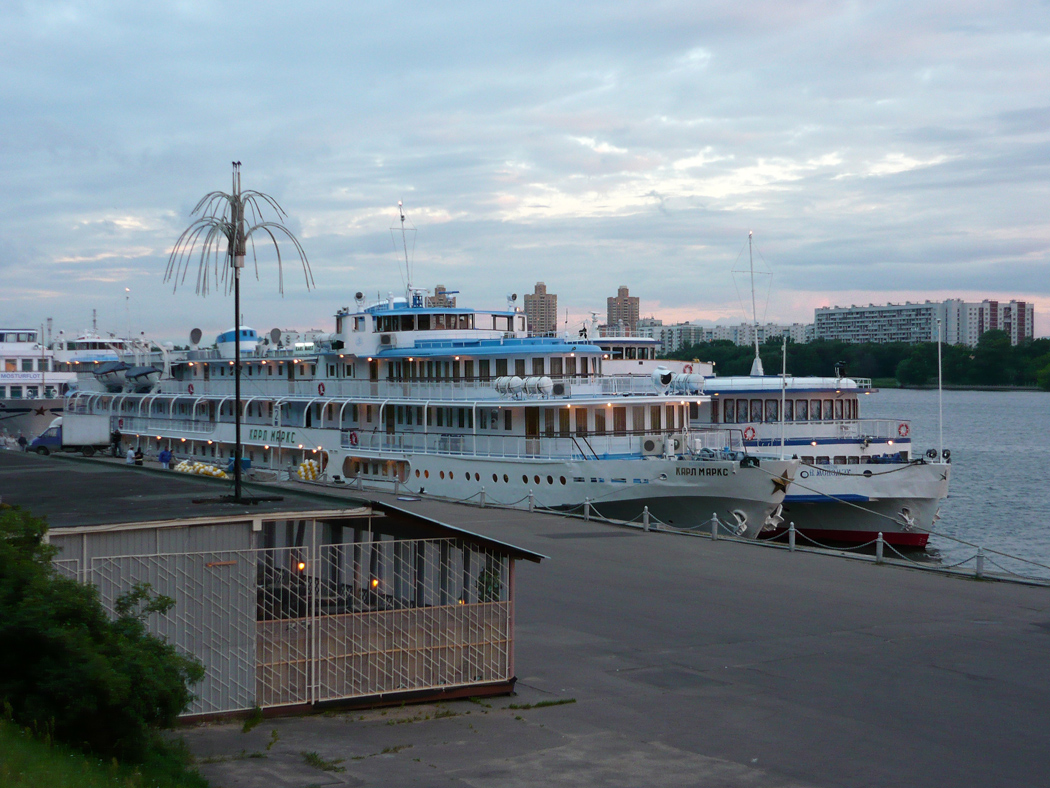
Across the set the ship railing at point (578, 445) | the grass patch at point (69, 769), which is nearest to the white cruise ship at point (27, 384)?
the ship railing at point (578, 445)

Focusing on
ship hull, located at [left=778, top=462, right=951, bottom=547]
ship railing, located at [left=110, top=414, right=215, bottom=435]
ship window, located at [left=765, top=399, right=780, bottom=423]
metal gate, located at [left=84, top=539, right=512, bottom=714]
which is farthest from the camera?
ship railing, located at [left=110, top=414, right=215, bottom=435]

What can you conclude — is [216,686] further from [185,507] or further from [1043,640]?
[1043,640]

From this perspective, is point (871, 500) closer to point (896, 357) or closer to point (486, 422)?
point (486, 422)

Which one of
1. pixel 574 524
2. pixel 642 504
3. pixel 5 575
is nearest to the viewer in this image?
pixel 5 575

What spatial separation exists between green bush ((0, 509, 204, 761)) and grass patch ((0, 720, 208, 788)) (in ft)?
0.60

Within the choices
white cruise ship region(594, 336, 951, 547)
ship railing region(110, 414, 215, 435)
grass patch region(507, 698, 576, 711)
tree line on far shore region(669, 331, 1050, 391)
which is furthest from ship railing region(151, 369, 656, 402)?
tree line on far shore region(669, 331, 1050, 391)

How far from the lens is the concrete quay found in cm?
930

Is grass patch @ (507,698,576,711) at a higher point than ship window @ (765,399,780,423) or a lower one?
lower

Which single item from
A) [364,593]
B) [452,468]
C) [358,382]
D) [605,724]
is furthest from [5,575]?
[358,382]

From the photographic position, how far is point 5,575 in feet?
27.0

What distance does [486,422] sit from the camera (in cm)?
3469

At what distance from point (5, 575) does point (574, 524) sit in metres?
19.3

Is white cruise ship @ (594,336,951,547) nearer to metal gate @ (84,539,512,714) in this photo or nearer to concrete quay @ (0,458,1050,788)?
concrete quay @ (0,458,1050,788)

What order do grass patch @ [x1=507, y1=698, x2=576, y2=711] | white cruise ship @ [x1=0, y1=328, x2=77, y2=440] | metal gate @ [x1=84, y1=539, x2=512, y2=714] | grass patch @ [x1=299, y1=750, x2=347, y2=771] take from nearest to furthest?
grass patch @ [x1=299, y1=750, x2=347, y2=771]
metal gate @ [x1=84, y1=539, x2=512, y2=714]
grass patch @ [x1=507, y1=698, x2=576, y2=711]
white cruise ship @ [x1=0, y1=328, x2=77, y2=440]
